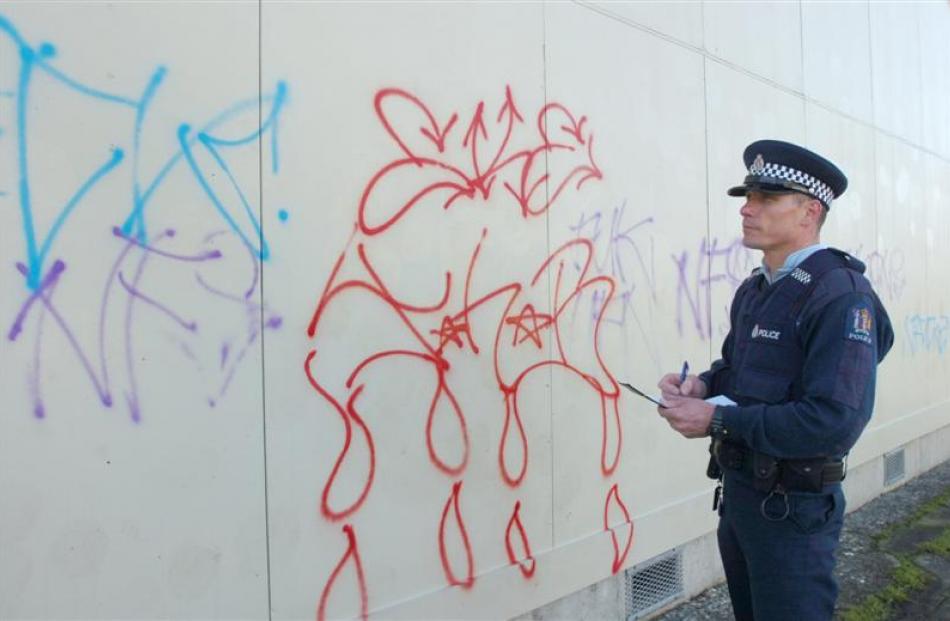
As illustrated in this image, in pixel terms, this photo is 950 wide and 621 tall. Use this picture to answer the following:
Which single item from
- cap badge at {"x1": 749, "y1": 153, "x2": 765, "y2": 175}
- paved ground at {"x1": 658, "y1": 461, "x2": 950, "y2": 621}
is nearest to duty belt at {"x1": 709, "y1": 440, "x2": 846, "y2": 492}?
cap badge at {"x1": 749, "y1": 153, "x2": 765, "y2": 175}

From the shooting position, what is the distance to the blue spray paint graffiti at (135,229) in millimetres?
1779

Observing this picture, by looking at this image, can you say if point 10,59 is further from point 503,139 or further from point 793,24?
point 793,24

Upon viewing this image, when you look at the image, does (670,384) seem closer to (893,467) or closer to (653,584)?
(653,584)

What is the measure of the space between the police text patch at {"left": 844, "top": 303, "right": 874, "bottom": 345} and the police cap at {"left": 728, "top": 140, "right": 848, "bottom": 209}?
41 centimetres

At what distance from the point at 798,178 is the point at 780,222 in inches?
5.6

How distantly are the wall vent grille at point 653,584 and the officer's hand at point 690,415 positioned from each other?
155 centimetres

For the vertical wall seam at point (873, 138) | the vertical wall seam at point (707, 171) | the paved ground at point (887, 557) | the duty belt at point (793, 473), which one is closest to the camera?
the duty belt at point (793, 473)

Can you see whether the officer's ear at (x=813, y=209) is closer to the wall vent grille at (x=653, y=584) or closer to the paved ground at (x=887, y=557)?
the wall vent grille at (x=653, y=584)

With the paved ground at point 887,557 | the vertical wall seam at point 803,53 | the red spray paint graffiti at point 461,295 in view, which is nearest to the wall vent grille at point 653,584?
the paved ground at point 887,557

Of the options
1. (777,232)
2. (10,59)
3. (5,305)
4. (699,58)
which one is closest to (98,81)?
(10,59)

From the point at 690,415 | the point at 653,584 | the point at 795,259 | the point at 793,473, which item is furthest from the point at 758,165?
the point at 653,584

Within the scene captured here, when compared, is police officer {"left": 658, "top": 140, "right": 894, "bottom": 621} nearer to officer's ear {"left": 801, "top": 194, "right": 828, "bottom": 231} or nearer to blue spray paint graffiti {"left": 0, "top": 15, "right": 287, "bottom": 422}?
officer's ear {"left": 801, "top": 194, "right": 828, "bottom": 231}

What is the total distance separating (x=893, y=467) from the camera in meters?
5.80

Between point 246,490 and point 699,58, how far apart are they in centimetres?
311
